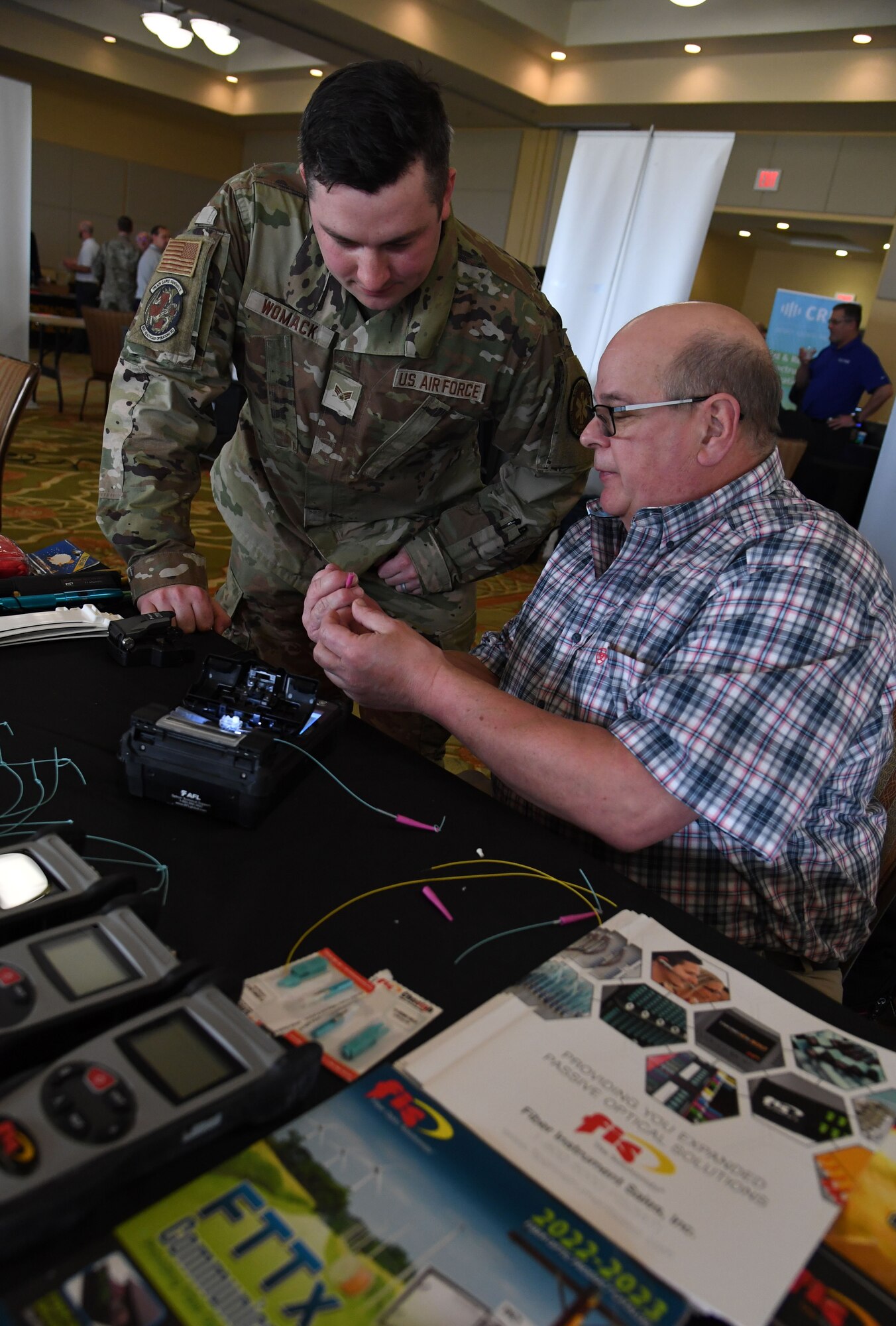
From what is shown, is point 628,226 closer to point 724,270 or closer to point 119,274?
point 119,274

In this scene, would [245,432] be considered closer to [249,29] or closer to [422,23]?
[422,23]

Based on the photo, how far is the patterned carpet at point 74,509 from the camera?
410cm

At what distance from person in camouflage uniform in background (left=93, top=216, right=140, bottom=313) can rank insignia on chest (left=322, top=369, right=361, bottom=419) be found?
9.45m

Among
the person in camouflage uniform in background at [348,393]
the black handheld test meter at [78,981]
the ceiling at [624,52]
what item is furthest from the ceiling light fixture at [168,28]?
the black handheld test meter at [78,981]

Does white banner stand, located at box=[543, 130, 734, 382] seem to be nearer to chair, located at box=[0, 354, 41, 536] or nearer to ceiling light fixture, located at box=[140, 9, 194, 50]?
chair, located at box=[0, 354, 41, 536]

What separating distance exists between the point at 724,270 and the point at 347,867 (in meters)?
12.2

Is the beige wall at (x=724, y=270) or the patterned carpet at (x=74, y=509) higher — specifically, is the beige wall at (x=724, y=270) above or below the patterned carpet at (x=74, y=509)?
above

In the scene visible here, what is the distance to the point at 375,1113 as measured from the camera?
25.2 inches

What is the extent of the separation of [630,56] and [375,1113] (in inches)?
354

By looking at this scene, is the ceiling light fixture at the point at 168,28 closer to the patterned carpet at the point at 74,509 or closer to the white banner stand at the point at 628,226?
the patterned carpet at the point at 74,509

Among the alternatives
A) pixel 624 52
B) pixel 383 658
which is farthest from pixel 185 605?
pixel 624 52

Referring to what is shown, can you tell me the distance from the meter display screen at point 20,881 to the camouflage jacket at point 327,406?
2.61 feet

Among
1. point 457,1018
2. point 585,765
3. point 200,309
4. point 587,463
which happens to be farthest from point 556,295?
point 457,1018

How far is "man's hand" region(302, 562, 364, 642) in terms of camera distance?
4.19 feet
